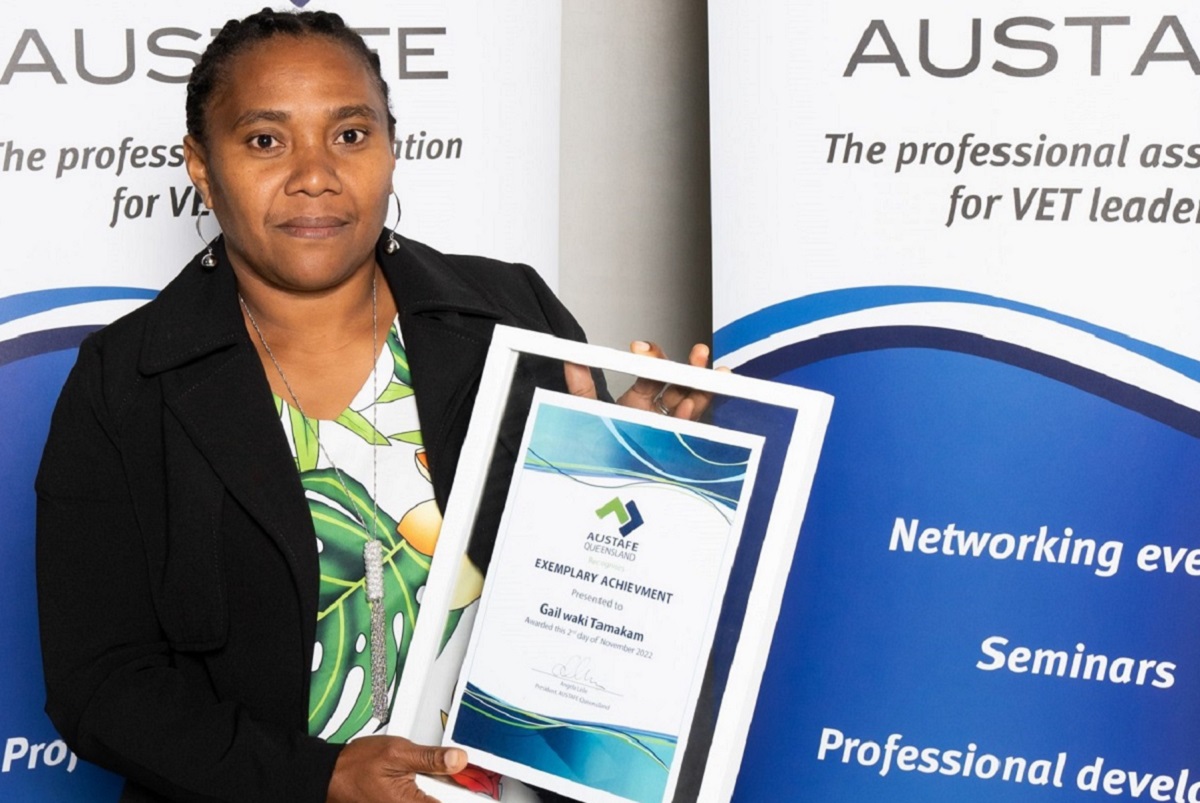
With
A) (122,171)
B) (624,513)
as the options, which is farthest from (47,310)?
(624,513)

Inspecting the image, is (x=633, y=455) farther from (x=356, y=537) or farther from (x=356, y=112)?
(x=356, y=112)

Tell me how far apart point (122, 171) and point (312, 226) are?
1.12m

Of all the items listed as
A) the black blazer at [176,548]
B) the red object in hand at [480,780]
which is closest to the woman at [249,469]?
the black blazer at [176,548]

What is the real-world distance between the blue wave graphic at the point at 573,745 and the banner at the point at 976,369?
1.11m

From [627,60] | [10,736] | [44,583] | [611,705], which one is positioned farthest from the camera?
[627,60]

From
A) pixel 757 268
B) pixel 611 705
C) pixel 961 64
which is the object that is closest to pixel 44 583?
pixel 611 705

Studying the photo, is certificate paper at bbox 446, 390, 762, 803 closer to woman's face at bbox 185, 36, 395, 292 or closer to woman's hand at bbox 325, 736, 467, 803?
woman's hand at bbox 325, 736, 467, 803

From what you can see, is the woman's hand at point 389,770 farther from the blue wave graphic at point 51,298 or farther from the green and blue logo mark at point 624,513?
the blue wave graphic at point 51,298

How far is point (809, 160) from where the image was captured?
2.36m

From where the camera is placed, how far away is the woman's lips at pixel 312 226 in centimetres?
149

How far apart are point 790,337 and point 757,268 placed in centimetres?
14

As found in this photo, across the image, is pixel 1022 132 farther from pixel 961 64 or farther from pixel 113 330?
pixel 113 330

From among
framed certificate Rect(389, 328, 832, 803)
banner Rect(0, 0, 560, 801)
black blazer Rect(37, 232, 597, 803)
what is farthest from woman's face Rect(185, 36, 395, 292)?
banner Rect(0, 0, 560, 801)

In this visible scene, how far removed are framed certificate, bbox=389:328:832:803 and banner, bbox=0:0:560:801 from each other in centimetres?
112
